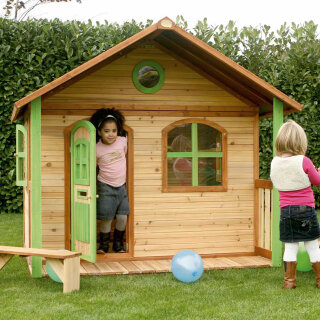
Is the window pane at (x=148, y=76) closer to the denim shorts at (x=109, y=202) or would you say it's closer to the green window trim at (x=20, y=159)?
the denim shorts at (x=109, y=202)

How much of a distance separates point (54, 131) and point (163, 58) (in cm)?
179

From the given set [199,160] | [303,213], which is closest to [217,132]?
[199,160]

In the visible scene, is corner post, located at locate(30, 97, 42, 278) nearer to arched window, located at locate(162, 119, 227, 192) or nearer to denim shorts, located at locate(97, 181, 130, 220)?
denim shorts, located at locate(97, 181, 130, 220)

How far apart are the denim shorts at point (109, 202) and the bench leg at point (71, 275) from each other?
153 cm

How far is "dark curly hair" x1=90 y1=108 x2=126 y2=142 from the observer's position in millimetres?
7723

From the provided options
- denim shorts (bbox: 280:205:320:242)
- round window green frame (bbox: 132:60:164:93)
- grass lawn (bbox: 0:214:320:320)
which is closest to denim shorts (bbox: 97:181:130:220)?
grass lawn (bbox: 0:214:320:320)

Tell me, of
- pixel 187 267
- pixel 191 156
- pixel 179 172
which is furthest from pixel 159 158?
pixel 187 267

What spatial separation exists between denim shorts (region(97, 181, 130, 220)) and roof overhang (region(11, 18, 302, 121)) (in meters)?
1.46

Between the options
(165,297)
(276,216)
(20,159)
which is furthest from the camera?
(20,159)

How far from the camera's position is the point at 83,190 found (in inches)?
286

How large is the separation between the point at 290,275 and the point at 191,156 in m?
2.40

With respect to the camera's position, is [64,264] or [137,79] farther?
[137,79]

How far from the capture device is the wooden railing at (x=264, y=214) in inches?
313

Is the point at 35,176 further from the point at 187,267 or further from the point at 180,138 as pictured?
the point at 180,138
